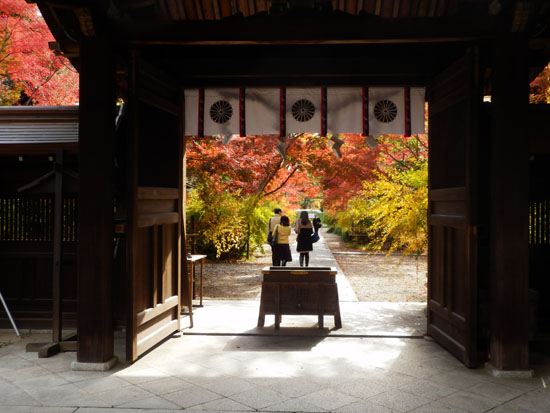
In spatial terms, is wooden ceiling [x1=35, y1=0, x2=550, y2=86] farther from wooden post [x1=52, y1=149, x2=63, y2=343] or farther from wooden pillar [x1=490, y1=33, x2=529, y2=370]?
wooden post [x1=52, y1=149, x2=63, y2=343]

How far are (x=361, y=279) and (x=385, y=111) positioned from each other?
7428 mm

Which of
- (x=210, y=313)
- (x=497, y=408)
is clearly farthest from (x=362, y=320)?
(x=497, y=408)

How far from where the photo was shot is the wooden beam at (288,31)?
578cm

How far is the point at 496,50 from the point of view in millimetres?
5664

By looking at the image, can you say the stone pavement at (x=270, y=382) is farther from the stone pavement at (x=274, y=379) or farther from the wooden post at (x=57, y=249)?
the wooden post at (x=57, y=249)

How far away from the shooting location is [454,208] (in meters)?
6.37

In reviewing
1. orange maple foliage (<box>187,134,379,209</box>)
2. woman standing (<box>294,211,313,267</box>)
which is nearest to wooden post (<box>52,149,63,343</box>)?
orange maple foliage (<box>187,134,379,209</box>)

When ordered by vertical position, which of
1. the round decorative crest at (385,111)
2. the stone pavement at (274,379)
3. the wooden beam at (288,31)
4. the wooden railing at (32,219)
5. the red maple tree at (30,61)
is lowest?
the stone pavement at (274,379)

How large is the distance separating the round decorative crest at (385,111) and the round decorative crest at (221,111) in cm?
236

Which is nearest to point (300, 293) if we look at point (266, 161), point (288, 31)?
point (288, 31)

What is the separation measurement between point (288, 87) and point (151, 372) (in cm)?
470

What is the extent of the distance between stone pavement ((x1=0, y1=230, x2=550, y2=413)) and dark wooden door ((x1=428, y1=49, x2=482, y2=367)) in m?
0.43

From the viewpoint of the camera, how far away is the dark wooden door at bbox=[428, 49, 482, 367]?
5.80 m

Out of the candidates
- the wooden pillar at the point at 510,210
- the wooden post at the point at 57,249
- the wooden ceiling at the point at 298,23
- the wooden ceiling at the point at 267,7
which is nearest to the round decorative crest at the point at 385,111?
the wooden ceiling at the point at 298,23
